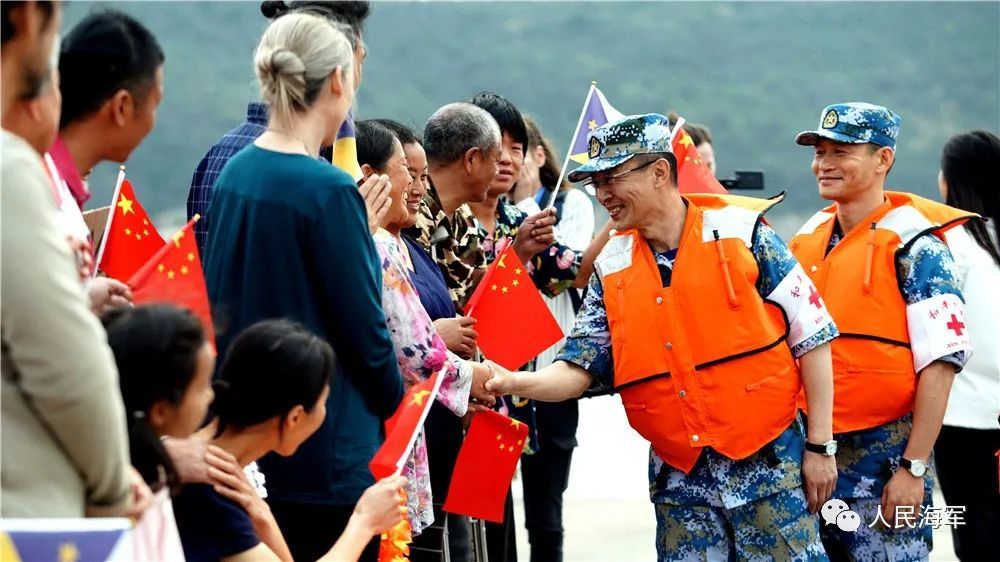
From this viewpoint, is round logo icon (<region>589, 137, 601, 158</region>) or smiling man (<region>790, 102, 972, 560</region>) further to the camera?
smiling man (<region>790, 102, 972, 560</region>)

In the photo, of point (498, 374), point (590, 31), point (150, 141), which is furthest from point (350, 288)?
point (590, 31)

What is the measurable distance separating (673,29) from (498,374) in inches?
309

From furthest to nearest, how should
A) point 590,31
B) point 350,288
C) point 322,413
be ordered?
point 590,31, point 350,288, point 322,413

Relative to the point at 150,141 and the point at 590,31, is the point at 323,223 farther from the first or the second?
the point at 590,31

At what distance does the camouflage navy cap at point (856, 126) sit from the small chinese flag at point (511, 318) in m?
1.02

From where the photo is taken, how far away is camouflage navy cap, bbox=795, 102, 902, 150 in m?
4.71

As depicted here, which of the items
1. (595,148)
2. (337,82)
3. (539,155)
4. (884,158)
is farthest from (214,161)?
(539,155)

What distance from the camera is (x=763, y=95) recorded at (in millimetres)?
11609

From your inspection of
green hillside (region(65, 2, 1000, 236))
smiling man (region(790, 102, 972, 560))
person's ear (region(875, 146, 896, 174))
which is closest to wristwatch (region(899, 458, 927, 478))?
smiling man (region(790, 102, 972, 560))

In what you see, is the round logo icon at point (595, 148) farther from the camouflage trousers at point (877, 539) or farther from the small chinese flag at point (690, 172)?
the camouflage trousers at point (877, 539)

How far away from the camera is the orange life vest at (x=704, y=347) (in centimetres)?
404

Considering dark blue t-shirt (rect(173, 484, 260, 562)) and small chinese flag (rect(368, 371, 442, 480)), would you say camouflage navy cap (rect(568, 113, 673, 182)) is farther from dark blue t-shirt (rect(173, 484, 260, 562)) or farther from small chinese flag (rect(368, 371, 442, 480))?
dark blue t-shirt (rect(173, 484, 260, 562))

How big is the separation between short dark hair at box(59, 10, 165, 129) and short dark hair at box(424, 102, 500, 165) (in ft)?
6.95

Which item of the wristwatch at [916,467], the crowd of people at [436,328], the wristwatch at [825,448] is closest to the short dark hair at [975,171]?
the crowd of people at [436,328]
